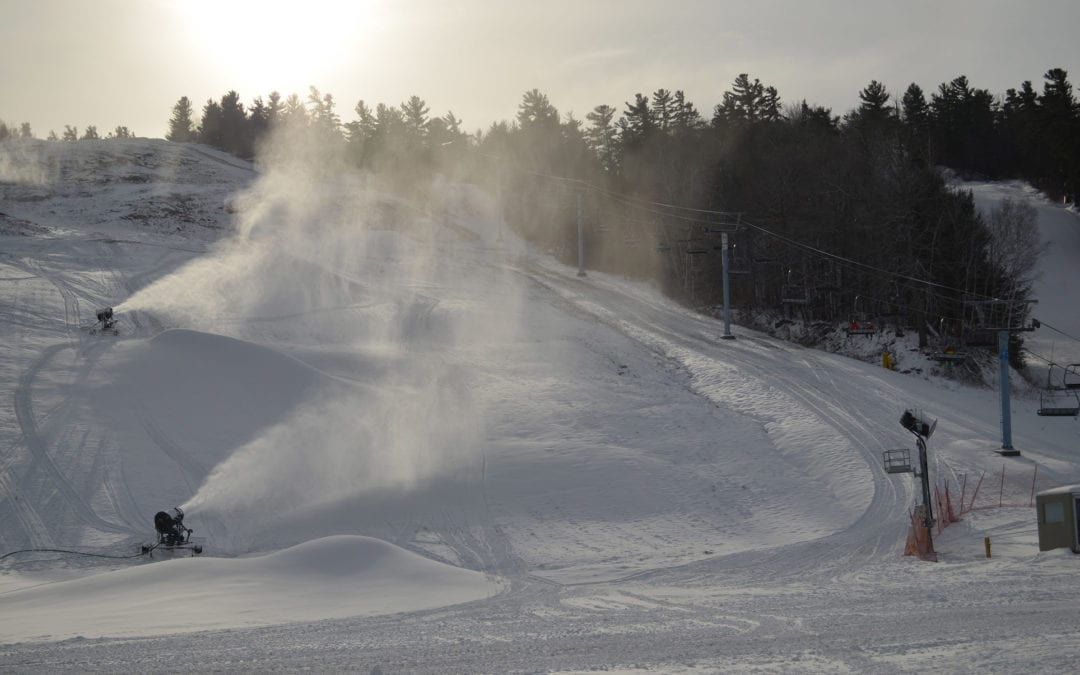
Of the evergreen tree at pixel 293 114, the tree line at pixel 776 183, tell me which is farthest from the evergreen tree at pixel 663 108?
the evergreen tree at pixel 293 114

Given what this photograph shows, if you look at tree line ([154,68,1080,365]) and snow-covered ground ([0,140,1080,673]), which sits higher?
tree line ([154,68,1080,365])

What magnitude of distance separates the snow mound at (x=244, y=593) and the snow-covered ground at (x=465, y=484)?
75 mm

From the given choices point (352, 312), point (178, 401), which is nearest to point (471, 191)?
point (352, 312)

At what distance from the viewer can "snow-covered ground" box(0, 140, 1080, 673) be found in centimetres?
1018

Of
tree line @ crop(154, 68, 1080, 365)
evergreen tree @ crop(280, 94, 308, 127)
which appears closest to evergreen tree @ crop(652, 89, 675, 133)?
tree line @ crop(154, 68, 1080, 365)

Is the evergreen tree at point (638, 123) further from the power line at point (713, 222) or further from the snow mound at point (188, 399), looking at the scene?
the snow mound at point (188, 399)

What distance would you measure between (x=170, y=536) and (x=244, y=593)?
16.7 ft

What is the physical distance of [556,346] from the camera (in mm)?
37469

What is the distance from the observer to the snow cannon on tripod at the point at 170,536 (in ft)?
54.4

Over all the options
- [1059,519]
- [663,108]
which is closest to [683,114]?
[663,108]

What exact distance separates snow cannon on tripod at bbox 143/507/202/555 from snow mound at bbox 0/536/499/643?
2.58 metres

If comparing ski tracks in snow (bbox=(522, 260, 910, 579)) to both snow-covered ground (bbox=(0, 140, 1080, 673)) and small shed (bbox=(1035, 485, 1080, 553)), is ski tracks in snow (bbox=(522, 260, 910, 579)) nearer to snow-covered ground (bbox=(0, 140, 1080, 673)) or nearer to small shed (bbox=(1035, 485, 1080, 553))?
snow-covered ground (bbox=(0, 140, 1080, 673))

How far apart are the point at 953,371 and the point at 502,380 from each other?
878 inches

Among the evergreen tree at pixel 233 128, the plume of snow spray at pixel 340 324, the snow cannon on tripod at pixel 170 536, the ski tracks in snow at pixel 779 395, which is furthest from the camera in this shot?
the evergreen tree at pixel 233 128
